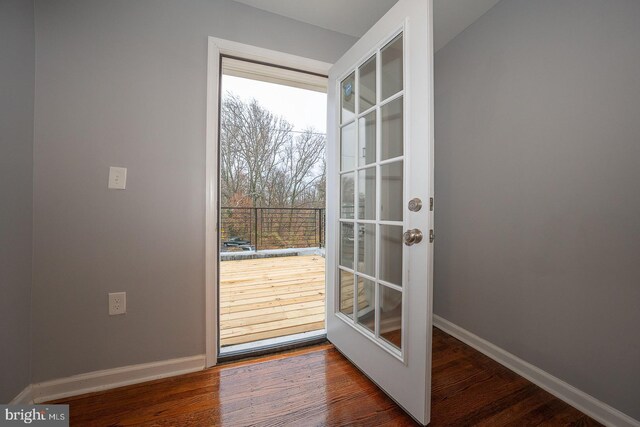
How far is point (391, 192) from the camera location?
1.33 m

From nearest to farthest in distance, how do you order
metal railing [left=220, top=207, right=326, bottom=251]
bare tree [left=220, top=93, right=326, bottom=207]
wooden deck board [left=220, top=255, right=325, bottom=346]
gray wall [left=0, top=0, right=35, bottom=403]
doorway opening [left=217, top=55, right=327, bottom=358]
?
gray wall [left=0, top=0, right=35, bottom=403]
wooden deck board [left=220, top=255, right=325, bottom=346]
doorway opening [left=217, top=55, right=327, bottom=358]
bare tree [left=220, top=93, right=326, bottom=207]
metal railing [left=220, top=207, right=326, bottom=251]

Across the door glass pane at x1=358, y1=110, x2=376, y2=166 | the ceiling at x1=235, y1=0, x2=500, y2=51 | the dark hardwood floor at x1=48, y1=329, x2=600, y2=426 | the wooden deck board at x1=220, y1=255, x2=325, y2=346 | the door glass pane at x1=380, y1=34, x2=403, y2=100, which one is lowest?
the dark hardwood floor at x1=48, y1=329, x2=600, y2=426

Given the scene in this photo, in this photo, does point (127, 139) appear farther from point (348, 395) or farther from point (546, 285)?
point (546, 285)

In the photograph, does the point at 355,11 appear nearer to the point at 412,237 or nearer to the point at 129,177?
the point at 412,237

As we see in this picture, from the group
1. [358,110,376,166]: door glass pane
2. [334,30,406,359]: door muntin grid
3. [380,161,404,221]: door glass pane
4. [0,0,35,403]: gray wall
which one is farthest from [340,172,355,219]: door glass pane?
[0,0,35,403]: gray wall

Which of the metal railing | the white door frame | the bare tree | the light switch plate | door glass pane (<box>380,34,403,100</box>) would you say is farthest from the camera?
the metal railing

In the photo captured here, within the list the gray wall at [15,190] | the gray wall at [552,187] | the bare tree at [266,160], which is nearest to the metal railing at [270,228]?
the bare tree at [266,160]

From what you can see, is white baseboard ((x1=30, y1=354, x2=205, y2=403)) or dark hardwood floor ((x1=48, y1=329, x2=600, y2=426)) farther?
white baseboard ((x1=30, y1=354, x2=205, y2=403))

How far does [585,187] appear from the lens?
1265 mm

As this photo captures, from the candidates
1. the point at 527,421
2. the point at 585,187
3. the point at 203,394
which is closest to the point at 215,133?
the point at 203,394

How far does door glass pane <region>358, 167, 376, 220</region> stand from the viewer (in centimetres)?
145

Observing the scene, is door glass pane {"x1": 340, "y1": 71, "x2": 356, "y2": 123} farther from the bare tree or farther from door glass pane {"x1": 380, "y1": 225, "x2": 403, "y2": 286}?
the bare tree

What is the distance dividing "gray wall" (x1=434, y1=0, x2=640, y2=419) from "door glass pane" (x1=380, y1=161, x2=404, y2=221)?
2.86 feet

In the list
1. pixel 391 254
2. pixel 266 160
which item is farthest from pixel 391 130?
pixel 266 160
